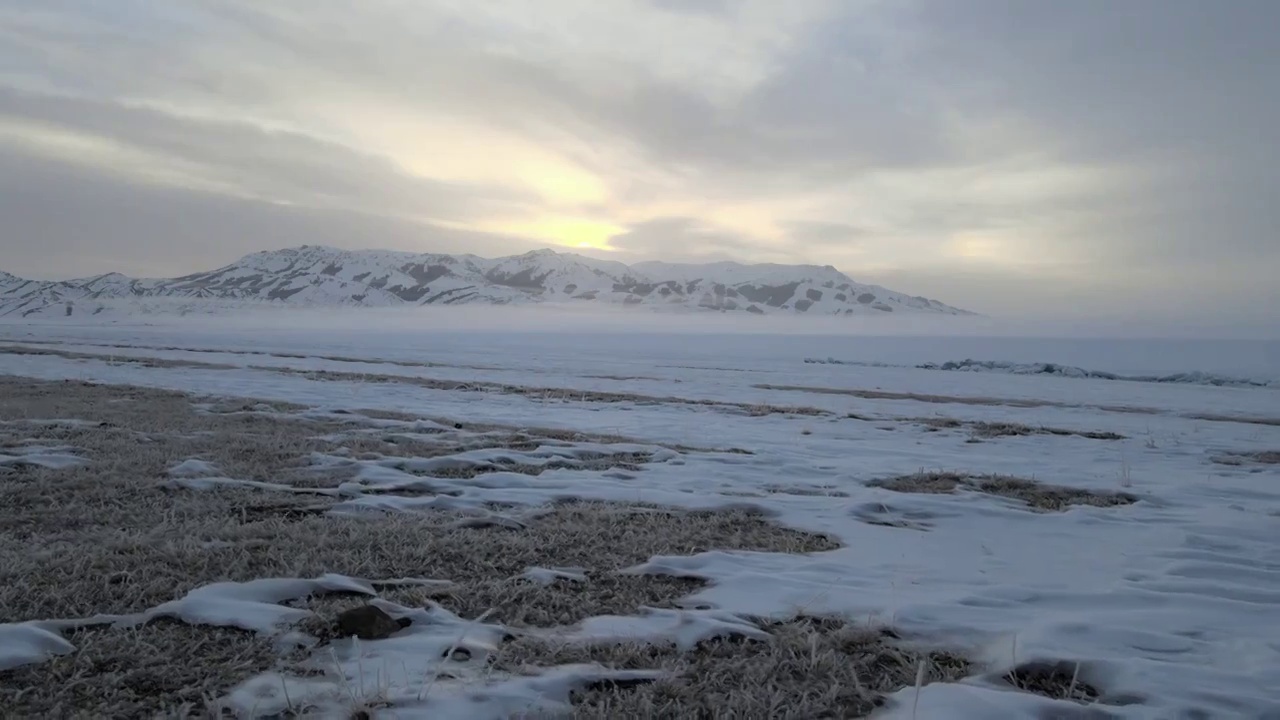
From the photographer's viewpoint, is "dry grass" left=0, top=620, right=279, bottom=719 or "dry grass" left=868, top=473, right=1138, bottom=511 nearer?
"dry grass" left=0, top=620, right=279, bottom=719

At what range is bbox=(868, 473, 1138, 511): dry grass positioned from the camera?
7328mm

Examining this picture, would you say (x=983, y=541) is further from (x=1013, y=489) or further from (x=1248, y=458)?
(x=1248, y=458)

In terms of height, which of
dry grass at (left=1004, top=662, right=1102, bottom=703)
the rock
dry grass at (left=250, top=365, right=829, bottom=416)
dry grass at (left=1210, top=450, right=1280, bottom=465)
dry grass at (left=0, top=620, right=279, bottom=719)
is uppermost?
dry grass at (left=1210, top=450, right=1280, bottom=465)

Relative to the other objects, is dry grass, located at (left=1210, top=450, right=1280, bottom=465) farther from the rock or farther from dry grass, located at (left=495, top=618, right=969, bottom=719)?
the rock

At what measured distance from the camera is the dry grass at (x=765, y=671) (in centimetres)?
277

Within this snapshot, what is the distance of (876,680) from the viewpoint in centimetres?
308

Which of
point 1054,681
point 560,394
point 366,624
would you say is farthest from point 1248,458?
point 560,394

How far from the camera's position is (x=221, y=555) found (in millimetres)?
4309

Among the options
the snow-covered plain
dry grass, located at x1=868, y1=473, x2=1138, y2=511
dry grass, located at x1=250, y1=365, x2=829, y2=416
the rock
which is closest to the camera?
the snow-covered plain

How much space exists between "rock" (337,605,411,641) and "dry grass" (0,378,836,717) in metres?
0.20

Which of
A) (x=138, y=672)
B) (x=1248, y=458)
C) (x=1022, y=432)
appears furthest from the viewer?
(x=1022, y=432)

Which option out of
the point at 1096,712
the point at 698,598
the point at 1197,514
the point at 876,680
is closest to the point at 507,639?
the point at 698,598

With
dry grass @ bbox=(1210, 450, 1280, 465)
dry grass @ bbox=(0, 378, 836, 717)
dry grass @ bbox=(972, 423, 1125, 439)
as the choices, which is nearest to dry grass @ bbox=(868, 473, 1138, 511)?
dry grass @ bbox=(0, 378, 836, 717)

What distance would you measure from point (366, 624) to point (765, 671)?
6.31 ft
